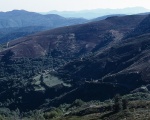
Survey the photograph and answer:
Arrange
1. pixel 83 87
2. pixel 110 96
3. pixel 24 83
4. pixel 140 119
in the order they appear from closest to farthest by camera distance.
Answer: pixel 140 119, pixel 110 96, pixel 83 87, pixel 24 83

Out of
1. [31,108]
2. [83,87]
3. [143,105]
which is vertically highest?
[143,105]

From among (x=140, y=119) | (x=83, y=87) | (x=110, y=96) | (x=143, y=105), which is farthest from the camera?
(x=83, y=87)

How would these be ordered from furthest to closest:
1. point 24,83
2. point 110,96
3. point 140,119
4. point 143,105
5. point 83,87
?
point 24,83 → point 83,87 → point 110,96 → point 143,105 → point 140,119

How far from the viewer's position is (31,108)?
6850 inches

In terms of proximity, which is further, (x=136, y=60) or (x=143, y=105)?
(x=136, y=60)

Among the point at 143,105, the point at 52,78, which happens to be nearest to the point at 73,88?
the point at 52,78

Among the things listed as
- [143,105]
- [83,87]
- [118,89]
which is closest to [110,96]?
[118,89]

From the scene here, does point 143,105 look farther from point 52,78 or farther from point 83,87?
point 52,78

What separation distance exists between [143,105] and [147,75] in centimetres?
8928

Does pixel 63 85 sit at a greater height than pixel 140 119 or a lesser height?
lesser

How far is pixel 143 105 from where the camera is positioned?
75.1 metres

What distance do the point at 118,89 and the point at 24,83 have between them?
205 ft

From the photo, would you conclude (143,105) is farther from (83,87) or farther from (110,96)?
(83,87)

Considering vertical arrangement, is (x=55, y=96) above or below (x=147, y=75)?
below
